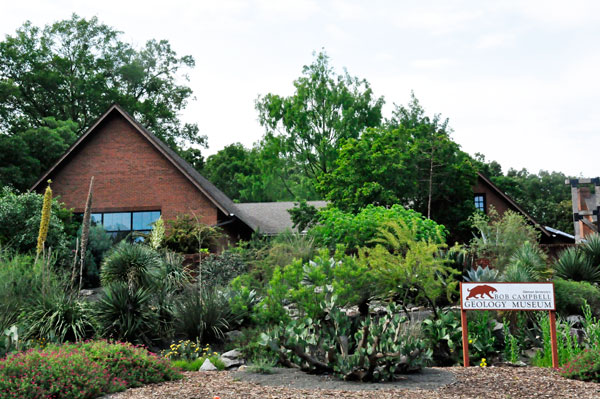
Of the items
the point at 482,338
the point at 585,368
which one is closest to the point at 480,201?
the point at 482,338

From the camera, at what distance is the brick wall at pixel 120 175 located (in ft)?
76.6

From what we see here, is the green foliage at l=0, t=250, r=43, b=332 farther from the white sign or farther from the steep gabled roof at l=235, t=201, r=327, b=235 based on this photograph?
the steep gabled roof at l=235, t=201, r=327, b=235

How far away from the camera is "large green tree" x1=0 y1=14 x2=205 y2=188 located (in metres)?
39.5

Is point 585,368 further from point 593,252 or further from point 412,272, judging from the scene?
point 593,252

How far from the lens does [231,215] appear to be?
22766 millimetres

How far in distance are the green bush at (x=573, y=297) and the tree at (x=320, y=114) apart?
2799 centimetres

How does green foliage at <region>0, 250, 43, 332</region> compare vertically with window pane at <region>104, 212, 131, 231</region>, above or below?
below

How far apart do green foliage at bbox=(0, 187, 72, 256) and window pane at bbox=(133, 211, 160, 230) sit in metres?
4.42

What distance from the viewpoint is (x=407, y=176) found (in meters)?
27.8

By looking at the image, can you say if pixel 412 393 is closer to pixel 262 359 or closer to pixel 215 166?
pixel 262 359

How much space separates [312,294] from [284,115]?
3139 cm

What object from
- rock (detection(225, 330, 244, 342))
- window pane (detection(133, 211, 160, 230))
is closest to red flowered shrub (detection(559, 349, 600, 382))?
rock (detection(225, 330, 244, 342))

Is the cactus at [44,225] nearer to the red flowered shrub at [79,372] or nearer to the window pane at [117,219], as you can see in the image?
the red flowered shrub at [79,372]

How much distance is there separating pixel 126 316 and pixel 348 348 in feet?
16.0
